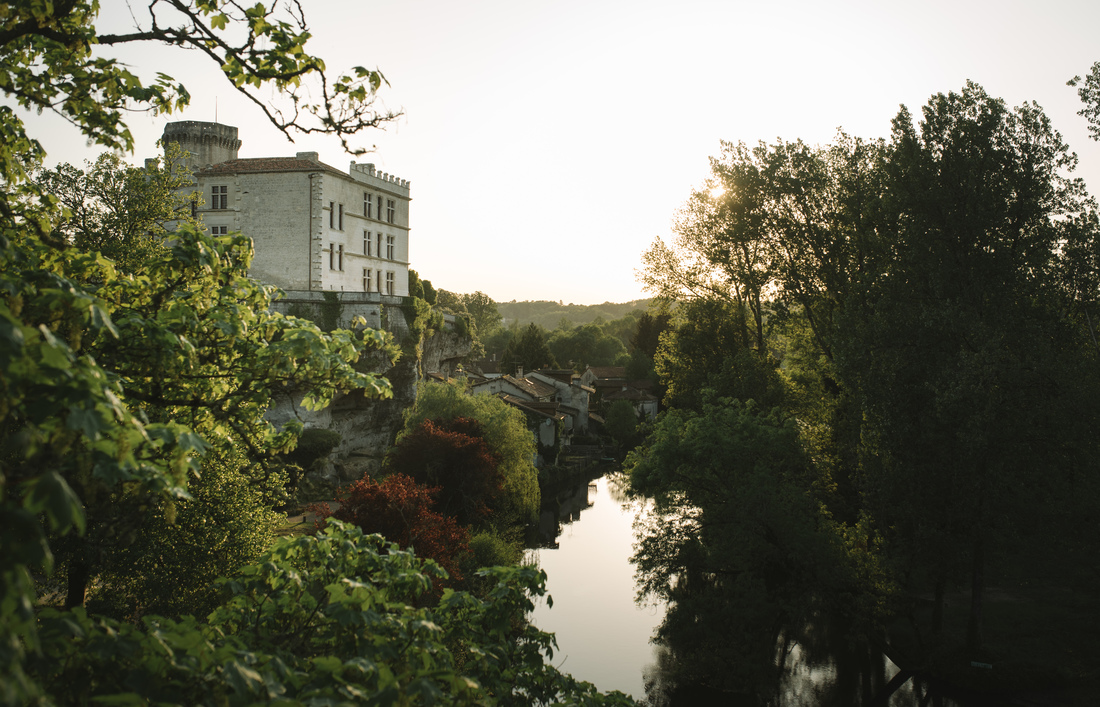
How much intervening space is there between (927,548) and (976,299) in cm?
591

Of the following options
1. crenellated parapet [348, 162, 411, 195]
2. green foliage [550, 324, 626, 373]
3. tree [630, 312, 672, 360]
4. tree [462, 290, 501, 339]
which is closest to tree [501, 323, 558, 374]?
tree [630, 312, 672, 360]

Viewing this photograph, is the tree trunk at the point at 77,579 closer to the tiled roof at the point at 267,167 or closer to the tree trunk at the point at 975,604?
the tree trunk at the point at 975,604

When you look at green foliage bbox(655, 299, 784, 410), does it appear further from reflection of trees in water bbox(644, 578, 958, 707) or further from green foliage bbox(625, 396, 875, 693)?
reflection of trees in water bbox(644, 578, 958, 707)

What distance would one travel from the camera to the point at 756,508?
16.5 m

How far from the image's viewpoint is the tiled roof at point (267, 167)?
34.9 metres

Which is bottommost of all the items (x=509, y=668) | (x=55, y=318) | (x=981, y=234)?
(x=509, y=668)

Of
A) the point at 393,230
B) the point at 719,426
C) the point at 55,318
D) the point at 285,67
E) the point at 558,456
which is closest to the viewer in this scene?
the point at 55,318

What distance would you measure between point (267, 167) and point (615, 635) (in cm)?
2808

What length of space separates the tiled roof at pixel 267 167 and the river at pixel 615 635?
827 inches

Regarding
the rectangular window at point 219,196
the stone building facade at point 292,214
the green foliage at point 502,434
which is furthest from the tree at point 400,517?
the rectangular window at point 219,196

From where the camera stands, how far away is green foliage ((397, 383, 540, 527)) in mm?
28156

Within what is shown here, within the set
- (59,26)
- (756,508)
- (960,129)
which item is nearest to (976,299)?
(960,129)

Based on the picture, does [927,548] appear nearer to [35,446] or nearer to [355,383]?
[355,383]

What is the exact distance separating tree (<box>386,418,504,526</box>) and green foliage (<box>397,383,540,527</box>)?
979 mm
